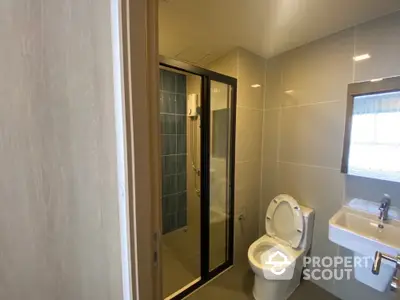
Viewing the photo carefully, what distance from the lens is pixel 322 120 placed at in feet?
5.62

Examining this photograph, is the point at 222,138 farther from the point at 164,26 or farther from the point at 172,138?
the point at 164,26

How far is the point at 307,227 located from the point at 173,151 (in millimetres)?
1725

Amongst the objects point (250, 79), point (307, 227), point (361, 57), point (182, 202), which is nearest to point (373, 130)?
point (361, 57)

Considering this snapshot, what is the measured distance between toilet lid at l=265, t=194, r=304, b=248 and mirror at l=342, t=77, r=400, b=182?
53 centimetres

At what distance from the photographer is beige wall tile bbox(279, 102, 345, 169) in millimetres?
1630

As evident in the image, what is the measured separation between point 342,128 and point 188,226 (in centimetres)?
211

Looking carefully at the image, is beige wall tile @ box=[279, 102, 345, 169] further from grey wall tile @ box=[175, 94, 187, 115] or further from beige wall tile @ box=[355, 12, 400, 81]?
grey wall tile @ box=[175, 94, 187, 115]

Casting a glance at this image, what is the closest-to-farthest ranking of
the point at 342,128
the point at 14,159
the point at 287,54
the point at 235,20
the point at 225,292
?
the point at 14,159, the point at 235,20, the point at 342,128, the point at 225,292, the point at 287,54

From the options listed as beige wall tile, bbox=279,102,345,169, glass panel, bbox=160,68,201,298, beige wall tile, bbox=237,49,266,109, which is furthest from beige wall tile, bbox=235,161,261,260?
beige wall tile, bbox=237,49,266,109

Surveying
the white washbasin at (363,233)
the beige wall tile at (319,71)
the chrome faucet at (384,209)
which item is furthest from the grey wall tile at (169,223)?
the chrome faucet at (384,209)

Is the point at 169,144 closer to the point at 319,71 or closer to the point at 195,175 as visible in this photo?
the point at 195,175

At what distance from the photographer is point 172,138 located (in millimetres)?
2604

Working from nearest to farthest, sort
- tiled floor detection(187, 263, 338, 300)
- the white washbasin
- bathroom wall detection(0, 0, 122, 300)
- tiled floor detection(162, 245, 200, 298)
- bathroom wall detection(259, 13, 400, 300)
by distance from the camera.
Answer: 1. bathroom wall detection(0, 0, 122, 300)
2. the white washbasin
3. bathroom wall detection(259, 13, 400, 300)
4. tiled floor detection(187, 263, 338, 300)
5. tiled floor detection(162, 245, 200, 298)

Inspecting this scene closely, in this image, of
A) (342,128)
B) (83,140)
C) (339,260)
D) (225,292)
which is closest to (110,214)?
(83,140)
